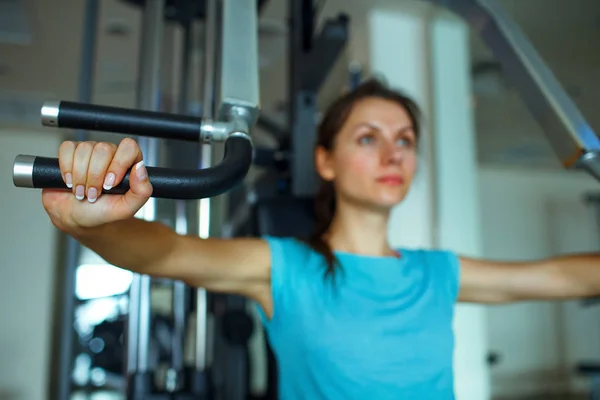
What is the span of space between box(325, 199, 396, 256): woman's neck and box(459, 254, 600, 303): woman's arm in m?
0.17

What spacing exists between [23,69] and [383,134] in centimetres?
281

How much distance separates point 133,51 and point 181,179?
2.75 m

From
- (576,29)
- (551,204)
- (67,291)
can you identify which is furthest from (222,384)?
(551,204)

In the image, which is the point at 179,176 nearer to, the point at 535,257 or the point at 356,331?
the point at 356,331

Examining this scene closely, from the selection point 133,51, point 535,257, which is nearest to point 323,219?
point 133,51

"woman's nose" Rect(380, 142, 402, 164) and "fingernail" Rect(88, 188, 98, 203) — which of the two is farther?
"woman's nose" Rect(380, 142, 402, 164)

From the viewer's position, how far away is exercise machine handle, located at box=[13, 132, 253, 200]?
0.42m

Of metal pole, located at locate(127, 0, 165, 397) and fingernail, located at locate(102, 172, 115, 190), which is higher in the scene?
metal pole, located at locate(127, 0, 165, 397)

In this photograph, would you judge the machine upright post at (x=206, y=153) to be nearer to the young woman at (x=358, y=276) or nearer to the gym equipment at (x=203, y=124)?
the young woman at (x=358, y=276)

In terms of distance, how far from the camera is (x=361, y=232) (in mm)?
1078

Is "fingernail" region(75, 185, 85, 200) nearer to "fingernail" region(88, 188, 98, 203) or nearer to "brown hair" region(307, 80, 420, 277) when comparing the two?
"fingernail" region(88, 188, 98, 203)

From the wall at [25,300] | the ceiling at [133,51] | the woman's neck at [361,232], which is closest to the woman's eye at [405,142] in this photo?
the woman's neck at [361,232]

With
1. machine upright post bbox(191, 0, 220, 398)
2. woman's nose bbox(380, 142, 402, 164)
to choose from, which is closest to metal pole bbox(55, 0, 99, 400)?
machine upright post bbox(191, 0, 220, 398)

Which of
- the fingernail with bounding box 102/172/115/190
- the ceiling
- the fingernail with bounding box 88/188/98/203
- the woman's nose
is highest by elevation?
the ceiling
